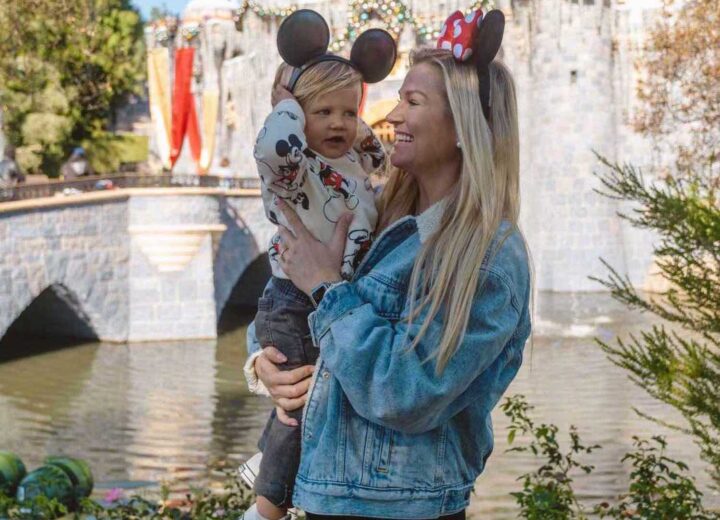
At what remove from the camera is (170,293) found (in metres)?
19.0

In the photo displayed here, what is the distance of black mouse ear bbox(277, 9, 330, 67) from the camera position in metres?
2.59

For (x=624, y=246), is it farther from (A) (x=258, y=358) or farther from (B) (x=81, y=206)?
(A) (x=258, y=358)

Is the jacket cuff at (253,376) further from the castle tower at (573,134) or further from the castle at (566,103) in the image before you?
the castle tower at (573,134)

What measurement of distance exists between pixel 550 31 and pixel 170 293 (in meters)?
11.0

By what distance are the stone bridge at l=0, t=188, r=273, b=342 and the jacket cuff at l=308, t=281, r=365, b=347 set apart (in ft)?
50.7

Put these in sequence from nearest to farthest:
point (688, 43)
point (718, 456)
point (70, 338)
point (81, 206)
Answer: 1. point (718, 456)
2. point (688, 43)
3. point (81, 206)
4. point (70, 338)

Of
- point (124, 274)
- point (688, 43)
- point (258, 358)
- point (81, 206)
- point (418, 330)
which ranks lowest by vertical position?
point (124, 274)

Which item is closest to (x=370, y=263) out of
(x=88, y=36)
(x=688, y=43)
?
(x=688, y=43)

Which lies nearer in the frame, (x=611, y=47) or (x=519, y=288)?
(x=519, y=288)

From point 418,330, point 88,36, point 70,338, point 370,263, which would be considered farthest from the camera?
point 88,36

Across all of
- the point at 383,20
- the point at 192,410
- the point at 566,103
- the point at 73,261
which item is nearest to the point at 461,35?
the point at 192,410

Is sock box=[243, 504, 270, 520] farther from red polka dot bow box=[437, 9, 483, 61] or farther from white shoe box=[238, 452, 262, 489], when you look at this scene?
red polka dot bow box=[437, 9, 483, 61]

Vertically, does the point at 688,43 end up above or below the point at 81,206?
above

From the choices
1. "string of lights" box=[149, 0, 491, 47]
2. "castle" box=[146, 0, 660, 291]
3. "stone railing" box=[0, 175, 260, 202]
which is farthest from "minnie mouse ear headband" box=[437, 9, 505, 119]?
"string of lights" box=[149, 0, 491, 47]
